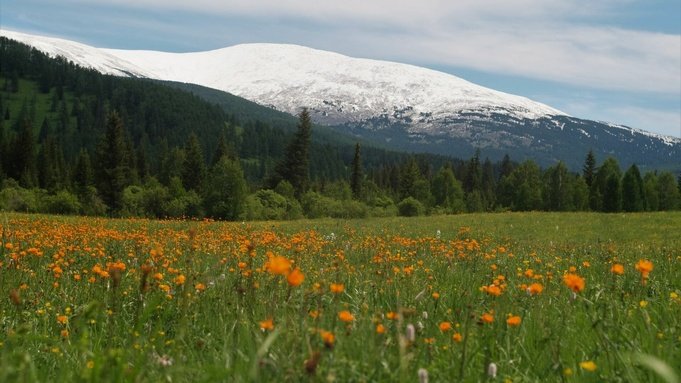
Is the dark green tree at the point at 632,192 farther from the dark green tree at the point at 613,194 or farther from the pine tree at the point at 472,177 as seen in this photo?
the pine tree at the point at 472,177

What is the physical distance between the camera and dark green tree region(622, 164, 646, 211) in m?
79.0

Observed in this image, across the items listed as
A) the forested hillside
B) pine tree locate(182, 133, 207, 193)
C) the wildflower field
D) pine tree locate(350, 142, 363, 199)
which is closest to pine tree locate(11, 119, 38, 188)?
the forested hillside

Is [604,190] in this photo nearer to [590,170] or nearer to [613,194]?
[613,194]

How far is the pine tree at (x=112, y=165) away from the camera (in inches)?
2665

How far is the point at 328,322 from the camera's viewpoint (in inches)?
142

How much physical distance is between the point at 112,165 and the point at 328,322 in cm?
7101

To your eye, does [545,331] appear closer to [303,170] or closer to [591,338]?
[591,338]

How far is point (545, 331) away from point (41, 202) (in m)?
56.2

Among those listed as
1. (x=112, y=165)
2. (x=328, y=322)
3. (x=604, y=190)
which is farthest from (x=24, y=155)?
(x=328, y=322)

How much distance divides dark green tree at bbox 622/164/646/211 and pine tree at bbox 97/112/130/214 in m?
68.2

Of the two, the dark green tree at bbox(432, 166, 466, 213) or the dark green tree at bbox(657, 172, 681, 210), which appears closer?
the dark green tree at bbox(657, 172, 681, 210)

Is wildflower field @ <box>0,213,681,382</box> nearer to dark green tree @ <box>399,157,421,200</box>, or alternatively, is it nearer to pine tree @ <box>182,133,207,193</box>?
pine tree @ <box>182,133,207,193</box>

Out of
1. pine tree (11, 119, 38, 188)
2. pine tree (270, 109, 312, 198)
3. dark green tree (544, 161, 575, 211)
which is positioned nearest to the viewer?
pine tree (270, 109, 312, 198)

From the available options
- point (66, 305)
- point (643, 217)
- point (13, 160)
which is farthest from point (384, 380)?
point (13, 160)
